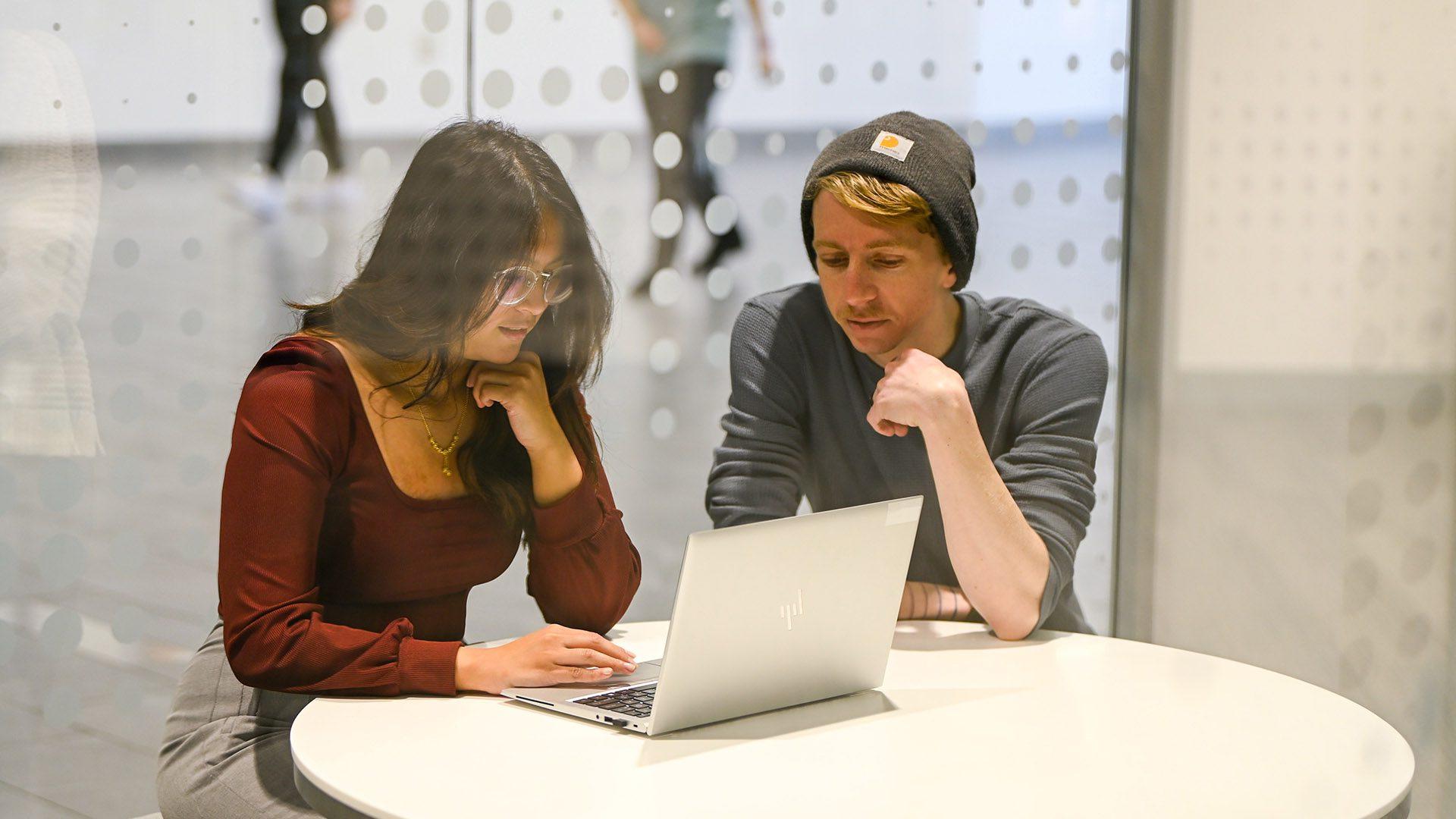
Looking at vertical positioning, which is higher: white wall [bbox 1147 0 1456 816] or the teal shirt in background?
the teal shirt in background

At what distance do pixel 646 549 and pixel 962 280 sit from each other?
68cm

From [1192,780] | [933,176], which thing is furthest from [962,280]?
[1192,780]

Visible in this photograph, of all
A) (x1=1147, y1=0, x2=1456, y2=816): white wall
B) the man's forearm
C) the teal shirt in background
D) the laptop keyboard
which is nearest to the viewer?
the laptop keyboard

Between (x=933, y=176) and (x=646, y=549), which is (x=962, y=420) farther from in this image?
(x=646, y=549)

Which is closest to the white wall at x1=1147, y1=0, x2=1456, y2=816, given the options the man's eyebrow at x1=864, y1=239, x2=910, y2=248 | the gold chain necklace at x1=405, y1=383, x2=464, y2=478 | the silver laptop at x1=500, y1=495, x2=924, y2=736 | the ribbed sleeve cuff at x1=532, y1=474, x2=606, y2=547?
the man's eyebrow at x1=864, y1=239, x2=910, y2=248

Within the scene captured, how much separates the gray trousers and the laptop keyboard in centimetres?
30

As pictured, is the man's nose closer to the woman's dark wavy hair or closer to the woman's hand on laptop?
the woman's dark wavy hair

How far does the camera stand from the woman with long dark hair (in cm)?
129

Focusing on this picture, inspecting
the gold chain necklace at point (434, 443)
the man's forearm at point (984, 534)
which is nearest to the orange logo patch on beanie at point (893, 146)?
the man's forearm at point (984, 534)

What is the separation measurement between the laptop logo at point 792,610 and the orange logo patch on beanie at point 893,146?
2.66 feet

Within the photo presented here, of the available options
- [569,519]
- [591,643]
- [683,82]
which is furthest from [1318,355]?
[591,643]

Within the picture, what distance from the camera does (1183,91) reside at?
7.89ft

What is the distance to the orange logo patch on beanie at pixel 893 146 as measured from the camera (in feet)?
5.75

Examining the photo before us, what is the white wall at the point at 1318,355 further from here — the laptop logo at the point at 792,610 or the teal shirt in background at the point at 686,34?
the laptop logo at the point at 792,610
